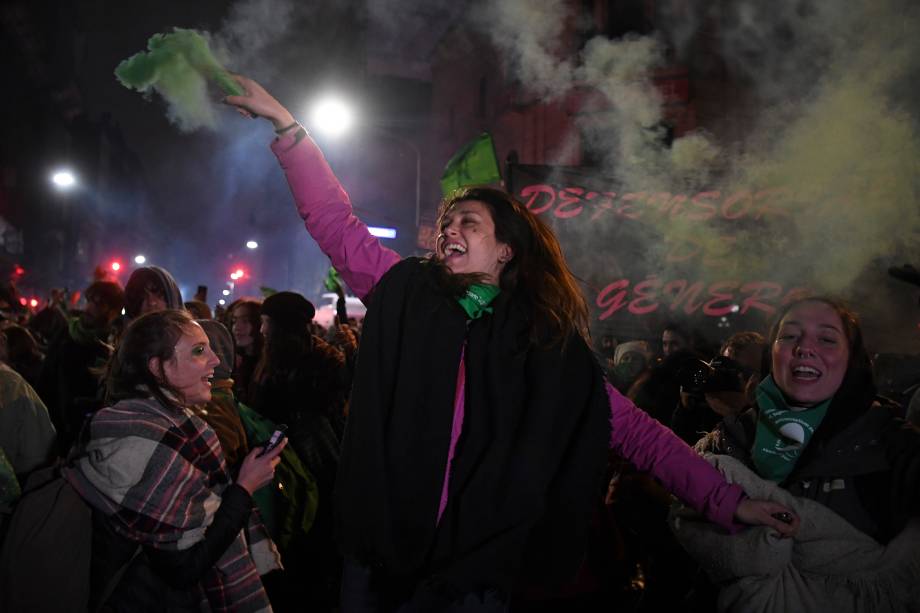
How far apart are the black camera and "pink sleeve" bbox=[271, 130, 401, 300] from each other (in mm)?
2480

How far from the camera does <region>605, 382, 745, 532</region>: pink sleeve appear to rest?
2305mm

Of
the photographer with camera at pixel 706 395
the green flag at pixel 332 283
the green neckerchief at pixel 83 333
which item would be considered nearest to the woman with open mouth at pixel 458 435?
the photographer with camera at pixel 706 395

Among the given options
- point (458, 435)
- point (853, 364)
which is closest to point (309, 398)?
point (458, 435)

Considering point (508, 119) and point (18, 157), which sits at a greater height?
point (18, 157)

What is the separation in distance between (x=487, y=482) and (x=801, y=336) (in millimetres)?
1517

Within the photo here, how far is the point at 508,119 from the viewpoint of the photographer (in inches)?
857

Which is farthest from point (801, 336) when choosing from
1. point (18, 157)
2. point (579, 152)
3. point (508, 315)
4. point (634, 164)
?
point (18, 157)

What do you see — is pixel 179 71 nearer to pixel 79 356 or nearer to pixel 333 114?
pixel 79 356

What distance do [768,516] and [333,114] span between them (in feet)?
27.3

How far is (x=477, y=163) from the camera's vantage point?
20.6 ft

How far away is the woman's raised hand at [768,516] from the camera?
2.19 m

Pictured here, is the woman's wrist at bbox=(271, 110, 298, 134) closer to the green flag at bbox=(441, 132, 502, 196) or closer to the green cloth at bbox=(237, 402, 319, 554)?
the green cloth at bbox=(237, 402, 319, 554)

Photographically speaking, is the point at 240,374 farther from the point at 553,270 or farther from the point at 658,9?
the point at 658,9

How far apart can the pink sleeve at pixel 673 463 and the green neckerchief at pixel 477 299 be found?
56cm
